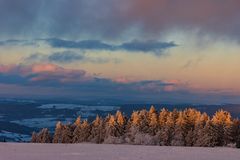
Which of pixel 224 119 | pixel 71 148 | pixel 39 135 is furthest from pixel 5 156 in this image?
pixel 39 135

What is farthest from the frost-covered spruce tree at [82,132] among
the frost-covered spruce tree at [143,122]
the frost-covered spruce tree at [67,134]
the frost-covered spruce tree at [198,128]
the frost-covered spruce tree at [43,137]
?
the frost-covered spruce tree at [198,128]

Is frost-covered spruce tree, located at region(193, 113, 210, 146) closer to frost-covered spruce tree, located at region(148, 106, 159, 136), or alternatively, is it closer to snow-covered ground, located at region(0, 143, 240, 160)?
frost-covered spruce tree, located at region(148, 106, 159, 136)

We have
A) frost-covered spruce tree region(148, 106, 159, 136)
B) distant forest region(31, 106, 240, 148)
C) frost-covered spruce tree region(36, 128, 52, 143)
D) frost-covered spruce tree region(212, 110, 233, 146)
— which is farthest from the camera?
frost-covered spruce tree region(36, 128, 52, 143)

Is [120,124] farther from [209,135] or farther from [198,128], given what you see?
[209,135]

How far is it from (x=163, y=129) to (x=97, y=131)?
12586 millimetres

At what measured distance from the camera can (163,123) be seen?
8131 cm

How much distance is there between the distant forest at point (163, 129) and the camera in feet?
243

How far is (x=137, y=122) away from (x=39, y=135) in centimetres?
2343

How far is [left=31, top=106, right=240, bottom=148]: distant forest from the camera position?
73938mm

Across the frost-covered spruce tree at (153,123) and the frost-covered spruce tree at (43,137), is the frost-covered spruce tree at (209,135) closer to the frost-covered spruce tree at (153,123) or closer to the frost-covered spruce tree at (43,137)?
the frost-covered spruce tree at (153,123)

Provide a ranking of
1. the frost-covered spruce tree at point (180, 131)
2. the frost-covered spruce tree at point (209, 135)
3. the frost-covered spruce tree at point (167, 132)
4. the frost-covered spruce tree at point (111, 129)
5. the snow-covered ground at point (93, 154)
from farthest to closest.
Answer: the frost-covered spruce tree at point (111, 129) → the frost-covered spruce tree at point (180, 131) → the frost-covered spruce tree at point (167, 132) → the frost-covered spruce tree at point (209, 135) → the snow-covered ground at point (93, 154)

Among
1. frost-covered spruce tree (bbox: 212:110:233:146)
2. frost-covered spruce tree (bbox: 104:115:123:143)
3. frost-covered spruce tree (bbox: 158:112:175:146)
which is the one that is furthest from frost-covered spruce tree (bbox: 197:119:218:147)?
frost-covered spruce tree (bbox: 104:115:123:143)

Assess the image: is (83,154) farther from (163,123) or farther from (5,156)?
(163,123)

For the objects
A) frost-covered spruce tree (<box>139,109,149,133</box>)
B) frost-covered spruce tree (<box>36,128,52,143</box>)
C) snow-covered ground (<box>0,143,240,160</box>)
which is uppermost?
frost-covered spruce tree (<box>139,109,149,133</box>)
